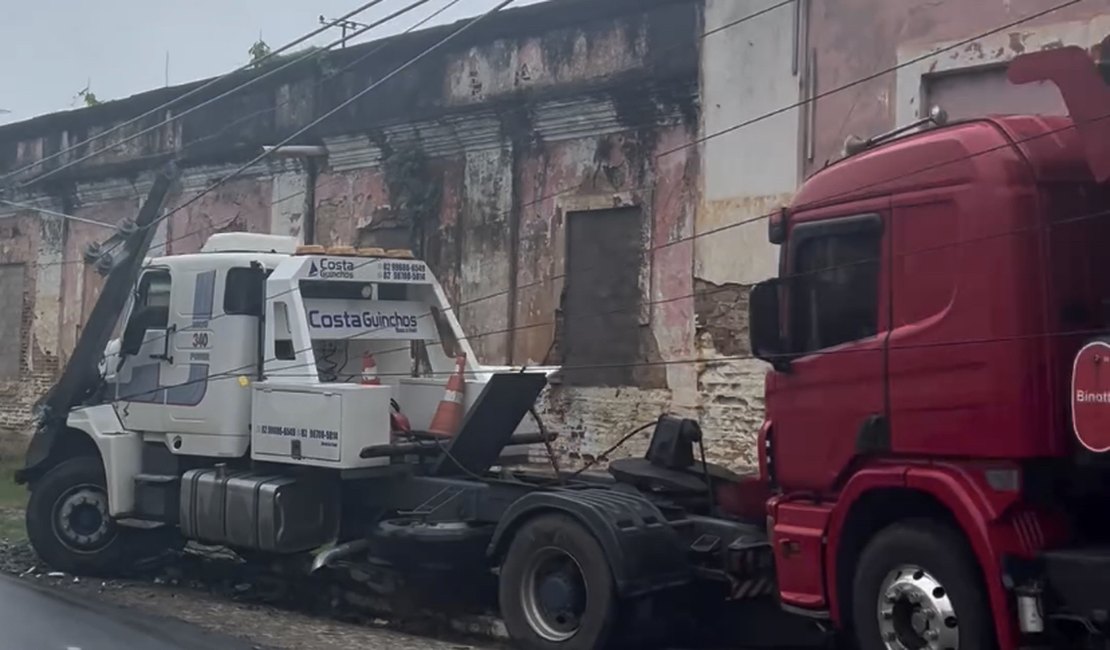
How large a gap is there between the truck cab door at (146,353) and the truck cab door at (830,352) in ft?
18.6

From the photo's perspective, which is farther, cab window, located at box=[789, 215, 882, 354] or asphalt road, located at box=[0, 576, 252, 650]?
asphalt road, located at box=[0, 576, 252, 650]

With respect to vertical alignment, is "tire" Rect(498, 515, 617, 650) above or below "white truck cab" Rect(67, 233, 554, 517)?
below

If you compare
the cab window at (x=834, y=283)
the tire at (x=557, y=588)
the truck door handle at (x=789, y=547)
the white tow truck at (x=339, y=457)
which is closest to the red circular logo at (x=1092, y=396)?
the cab window at (x=834, y=283)

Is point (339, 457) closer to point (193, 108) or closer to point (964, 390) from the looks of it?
point (964, 390)

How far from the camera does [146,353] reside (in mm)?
11648

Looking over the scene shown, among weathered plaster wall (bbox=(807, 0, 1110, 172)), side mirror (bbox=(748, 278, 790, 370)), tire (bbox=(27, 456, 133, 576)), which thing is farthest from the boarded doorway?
side mirror (bbox=(748, 278, 790, 370))

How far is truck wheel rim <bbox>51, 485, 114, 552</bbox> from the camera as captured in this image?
11984 millimetres

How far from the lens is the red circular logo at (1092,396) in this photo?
6121mm

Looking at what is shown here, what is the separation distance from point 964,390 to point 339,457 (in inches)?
186

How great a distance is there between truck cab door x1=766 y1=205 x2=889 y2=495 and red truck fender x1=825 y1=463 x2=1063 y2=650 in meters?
0.39

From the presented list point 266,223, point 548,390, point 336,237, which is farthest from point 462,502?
point 266,223

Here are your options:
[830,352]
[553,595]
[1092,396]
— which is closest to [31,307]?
[553,595]

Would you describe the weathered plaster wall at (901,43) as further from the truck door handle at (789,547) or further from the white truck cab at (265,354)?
the truck door handle at (789,547)

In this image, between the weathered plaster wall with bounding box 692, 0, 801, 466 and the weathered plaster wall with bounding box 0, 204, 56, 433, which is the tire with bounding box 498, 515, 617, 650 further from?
the weathered plaster wall with bounding box 0, 204, 56, 433
